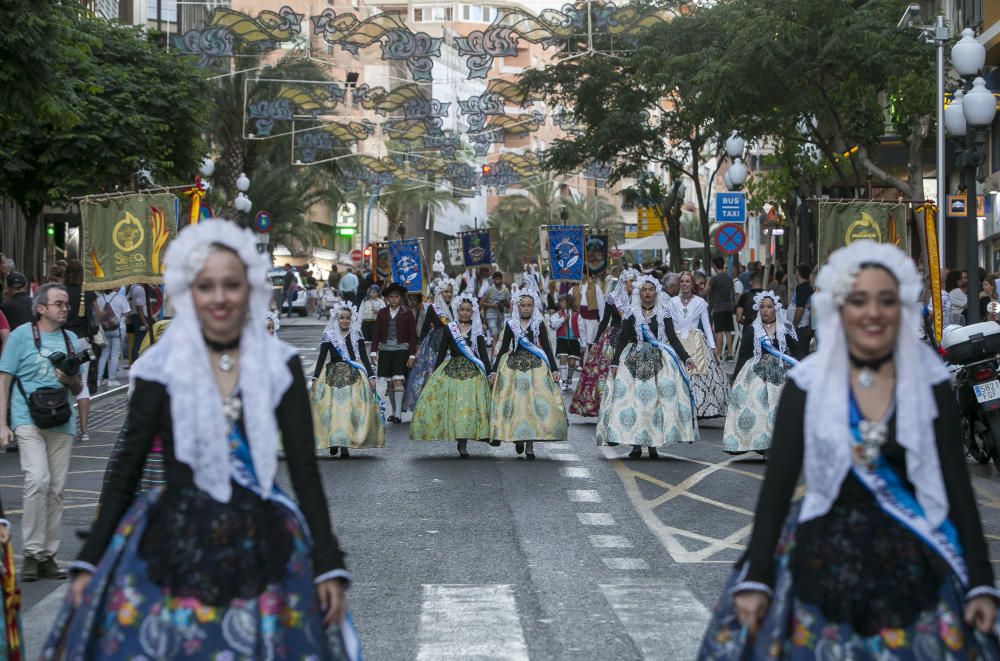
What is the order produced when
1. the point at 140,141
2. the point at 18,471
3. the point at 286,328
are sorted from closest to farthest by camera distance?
the point at 18,471
the point at 140,141
the point at 286,328

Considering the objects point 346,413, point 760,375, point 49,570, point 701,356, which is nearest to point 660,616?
point 49,570

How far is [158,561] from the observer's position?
4562 mm

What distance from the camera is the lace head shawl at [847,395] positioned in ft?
15.1

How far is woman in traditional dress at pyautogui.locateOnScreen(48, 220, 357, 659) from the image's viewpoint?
450cm

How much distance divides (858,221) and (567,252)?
11.9 m

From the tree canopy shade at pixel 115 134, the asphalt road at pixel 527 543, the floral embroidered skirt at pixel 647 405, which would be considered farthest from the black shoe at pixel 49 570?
the tree canopy shade at pixel 115 134

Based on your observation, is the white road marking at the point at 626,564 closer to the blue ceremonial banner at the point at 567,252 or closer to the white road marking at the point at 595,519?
the white road marking at the point at 595,519

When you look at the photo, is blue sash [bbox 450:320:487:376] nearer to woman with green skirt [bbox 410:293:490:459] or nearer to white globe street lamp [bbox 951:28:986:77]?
woman with green skirt [bbox 410:293:490:459]

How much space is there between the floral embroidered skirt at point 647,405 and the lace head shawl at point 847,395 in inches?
473

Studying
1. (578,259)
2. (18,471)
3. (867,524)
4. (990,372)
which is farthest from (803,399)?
(578,259)

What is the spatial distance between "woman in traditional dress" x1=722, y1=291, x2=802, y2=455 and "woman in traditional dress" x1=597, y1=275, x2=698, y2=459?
1.72 feet

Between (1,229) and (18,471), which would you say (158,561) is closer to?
(18,471)

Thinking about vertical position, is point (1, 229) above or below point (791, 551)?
above

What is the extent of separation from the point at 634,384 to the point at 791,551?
12.3 meters
